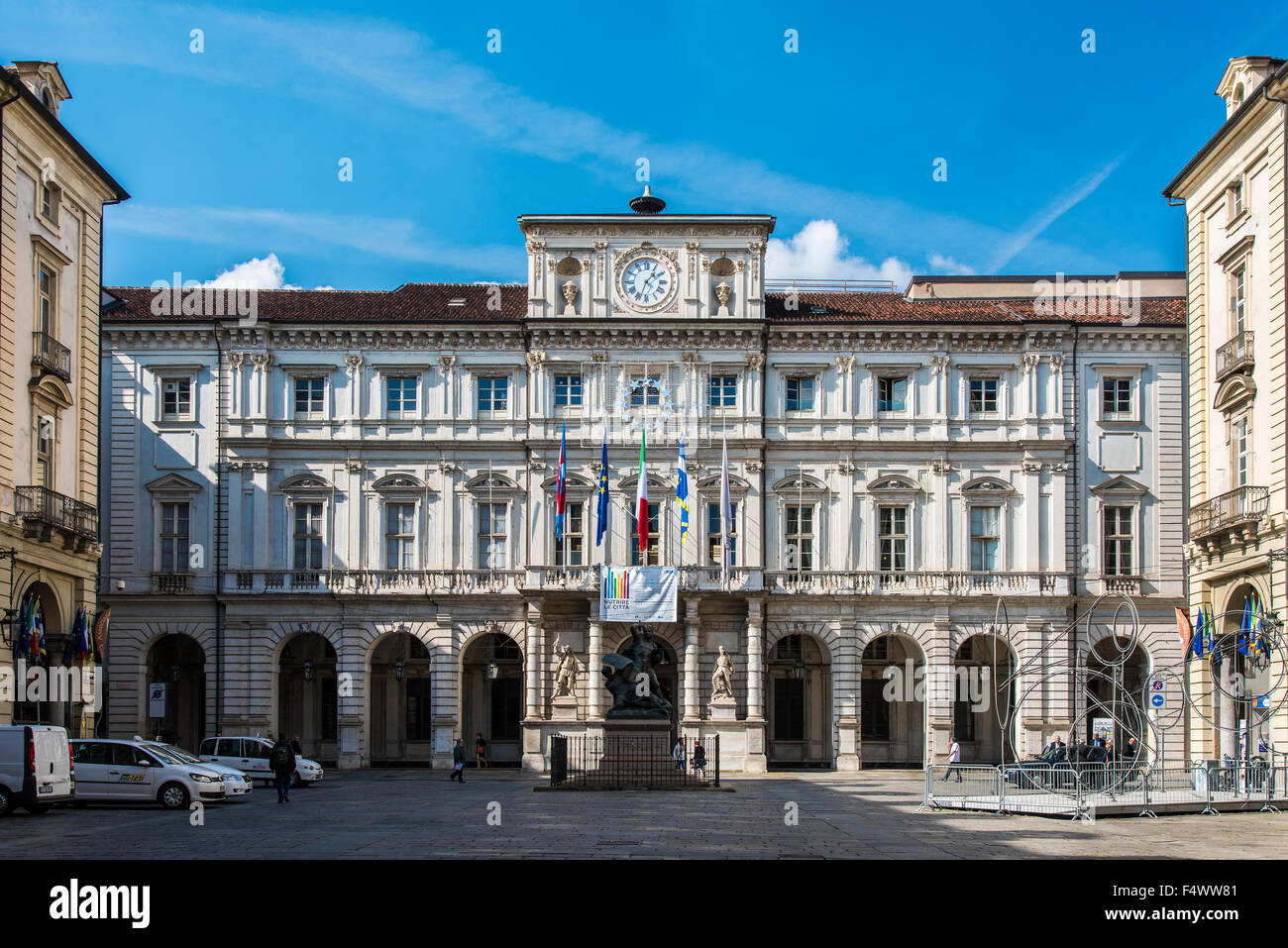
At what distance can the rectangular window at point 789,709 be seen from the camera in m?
59.1

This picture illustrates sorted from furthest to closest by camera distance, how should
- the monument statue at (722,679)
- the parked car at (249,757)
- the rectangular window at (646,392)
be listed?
1. the rectangular window at (646,392)
2. the monument statue at (722,679)
3. the parked car at (249,757)

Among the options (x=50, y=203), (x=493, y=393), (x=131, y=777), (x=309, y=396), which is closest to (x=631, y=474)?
(x=493, y=393)

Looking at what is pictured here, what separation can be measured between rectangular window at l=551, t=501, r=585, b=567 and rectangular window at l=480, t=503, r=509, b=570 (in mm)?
2067

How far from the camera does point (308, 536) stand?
57500mm

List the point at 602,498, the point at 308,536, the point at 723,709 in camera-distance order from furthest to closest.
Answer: the point at 308,536, the point at 723,709, the point at 602,498

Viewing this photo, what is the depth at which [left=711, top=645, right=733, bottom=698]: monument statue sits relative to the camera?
180 feet

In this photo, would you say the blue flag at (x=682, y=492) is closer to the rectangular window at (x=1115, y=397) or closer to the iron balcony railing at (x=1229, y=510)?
the rectangular window at (x=1115, y=397)

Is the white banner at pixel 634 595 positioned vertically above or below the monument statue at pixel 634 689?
above

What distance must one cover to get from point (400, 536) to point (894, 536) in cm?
1860

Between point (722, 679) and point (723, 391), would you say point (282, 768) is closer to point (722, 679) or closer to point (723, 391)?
point (722, 679)

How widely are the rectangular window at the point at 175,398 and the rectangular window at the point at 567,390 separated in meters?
13.9

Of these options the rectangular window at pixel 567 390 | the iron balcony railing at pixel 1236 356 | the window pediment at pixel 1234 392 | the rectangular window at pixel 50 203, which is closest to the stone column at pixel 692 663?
the rectangular window at pixel 567 390

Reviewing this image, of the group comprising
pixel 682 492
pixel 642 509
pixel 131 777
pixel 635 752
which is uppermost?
pixel 682 492
